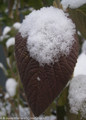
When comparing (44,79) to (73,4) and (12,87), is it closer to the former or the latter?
(73,4)

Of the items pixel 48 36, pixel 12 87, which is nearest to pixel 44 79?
pixel 48 36

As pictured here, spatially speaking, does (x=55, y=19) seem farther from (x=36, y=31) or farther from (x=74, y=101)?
(x=74, y=101)

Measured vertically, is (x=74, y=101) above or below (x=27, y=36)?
below

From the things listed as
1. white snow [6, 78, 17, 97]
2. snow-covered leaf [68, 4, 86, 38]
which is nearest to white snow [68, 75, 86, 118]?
snow-covered leaf [68, 4, 86, 38]

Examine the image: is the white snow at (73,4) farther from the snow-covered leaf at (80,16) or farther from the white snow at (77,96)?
the white snow at (77,96)

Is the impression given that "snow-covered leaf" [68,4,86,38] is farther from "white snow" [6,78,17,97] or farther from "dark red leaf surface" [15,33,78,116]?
"white snow" [6,78,17,97]

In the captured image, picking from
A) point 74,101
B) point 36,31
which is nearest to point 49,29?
point 36,31
